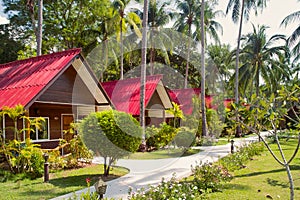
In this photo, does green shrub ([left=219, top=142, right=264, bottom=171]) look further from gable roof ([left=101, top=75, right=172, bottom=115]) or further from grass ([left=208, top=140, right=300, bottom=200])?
gable roof ([left=101, top=75, right=172, bottom=115])

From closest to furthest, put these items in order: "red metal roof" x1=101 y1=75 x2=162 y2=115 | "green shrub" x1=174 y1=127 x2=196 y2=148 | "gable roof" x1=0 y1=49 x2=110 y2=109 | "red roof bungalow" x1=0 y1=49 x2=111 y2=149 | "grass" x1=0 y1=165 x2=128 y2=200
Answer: "grass" x1=0 y1=165 x2=128 y2=200, "gable roof" x1=0 y1=49 x2=110 y2=109, "red roof bungalow" x1=0 y1=49 x2=111 y2=149, "green shrub" x1=174 y1=127 x2=196 y2=148, "red metal roof" x1=101 y1=75 x2=162 y2=115

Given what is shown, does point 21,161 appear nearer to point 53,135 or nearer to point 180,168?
point 53,135

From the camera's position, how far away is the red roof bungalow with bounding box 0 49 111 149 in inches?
414

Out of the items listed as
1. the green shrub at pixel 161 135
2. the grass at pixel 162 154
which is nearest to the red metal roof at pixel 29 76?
the grass at pixel 162 154

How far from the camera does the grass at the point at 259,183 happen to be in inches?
256

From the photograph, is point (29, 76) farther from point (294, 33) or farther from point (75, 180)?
point (294, 33)

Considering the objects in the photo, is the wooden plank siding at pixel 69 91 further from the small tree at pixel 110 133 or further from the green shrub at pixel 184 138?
the green shrub at pixel 184 138

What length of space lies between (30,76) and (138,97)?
816cm

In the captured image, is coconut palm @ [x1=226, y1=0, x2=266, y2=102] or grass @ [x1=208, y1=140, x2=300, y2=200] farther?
coconut palm @ [x1=226, y1=0, x2=266, y2=102]

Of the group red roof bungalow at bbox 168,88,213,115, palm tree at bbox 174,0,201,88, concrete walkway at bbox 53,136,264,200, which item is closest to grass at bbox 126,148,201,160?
concrete walkway at bbox 53,136,264,200

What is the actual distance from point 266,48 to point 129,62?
15050 millimetres

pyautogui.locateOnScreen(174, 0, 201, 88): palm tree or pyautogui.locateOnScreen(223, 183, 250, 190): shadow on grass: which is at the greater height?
pyautogui.locateOnScreen(174, 0, 201, 88): palm tree

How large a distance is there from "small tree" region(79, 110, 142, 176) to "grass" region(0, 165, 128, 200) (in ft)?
3.33

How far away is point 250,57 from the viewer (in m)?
27.5
